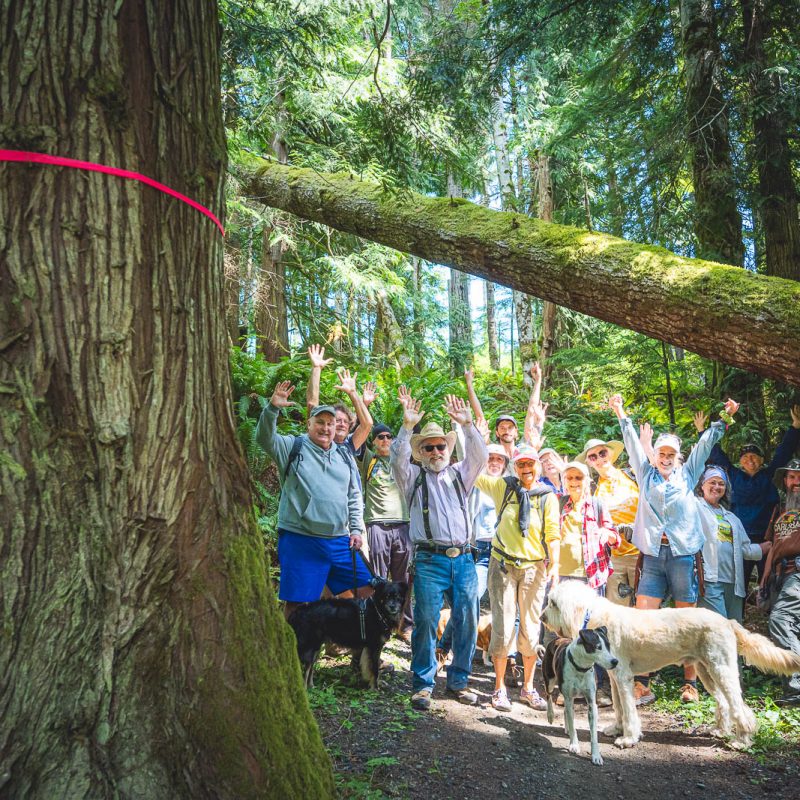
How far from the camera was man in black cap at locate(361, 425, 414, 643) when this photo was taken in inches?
289

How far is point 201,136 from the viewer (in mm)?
2869

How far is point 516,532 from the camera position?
20.4 ft

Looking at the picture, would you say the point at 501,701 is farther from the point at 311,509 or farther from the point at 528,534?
the point at 311,509

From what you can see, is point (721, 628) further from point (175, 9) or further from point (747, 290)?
point (175, 9)

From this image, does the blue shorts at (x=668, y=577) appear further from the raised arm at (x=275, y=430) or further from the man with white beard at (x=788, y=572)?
the raised arm at (x=275, y=430)

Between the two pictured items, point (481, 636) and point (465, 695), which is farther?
point (481, 636)

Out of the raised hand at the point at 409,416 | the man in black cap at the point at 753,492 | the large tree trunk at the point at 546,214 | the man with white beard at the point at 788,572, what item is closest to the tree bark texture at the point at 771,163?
the man in black cap at the point at 753,492

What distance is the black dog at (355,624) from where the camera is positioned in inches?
220

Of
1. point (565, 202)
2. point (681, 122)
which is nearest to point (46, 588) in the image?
point (681, 122)

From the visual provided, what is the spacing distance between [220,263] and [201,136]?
1.89 ft

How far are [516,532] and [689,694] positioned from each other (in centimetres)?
226

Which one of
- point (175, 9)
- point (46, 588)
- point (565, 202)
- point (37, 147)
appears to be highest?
point (565, 202)

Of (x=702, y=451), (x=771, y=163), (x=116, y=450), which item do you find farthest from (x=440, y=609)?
(x=771, y=163)

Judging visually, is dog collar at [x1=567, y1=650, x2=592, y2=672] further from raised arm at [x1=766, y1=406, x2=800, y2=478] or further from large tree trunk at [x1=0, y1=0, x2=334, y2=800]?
raised arm at [x1=766, y1=406, x2=800, y2=478]
